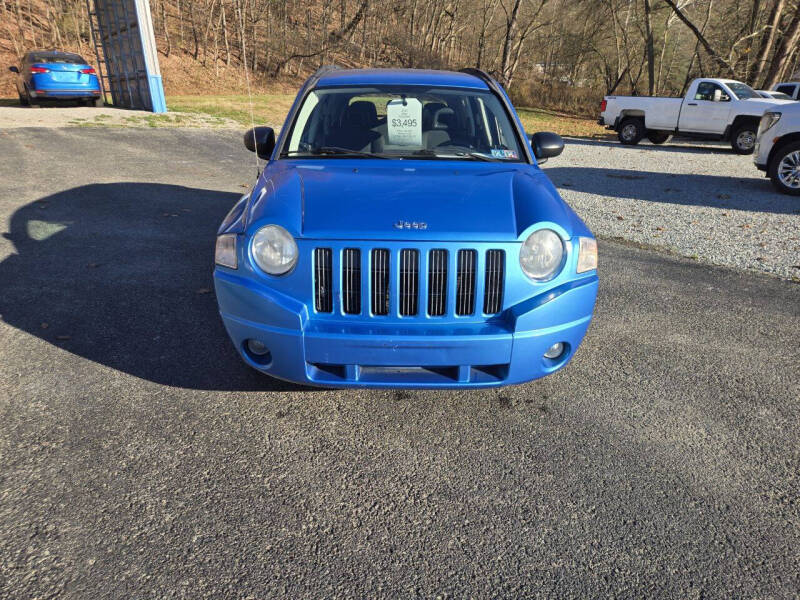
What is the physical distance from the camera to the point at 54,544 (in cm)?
212

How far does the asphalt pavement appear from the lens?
2068 mm

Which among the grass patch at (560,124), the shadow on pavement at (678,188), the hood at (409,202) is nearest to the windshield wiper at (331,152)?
the hood at (409,202)

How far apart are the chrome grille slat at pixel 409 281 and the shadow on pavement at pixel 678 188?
7898 millimetres

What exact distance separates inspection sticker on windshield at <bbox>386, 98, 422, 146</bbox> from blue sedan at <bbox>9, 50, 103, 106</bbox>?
54.4ft

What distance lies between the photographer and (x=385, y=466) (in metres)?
2.65

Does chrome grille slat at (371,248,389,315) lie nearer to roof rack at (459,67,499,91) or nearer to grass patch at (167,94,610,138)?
roof rack at (459,67,499,91)

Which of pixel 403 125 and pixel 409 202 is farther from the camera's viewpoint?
pixel 403 125

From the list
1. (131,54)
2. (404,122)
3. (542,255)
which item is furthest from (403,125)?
(131,54)

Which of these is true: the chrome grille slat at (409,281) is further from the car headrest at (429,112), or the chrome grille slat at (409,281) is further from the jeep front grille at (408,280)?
the car headrest at (429,112)

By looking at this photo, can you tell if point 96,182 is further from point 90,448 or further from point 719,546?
point 719,546

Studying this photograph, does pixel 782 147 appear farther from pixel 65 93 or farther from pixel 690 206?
pixel 65 93

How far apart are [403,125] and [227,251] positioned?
1.65 metres

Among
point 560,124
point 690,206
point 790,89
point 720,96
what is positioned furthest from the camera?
point 560,124

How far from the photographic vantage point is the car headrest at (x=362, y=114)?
3.98 meters
